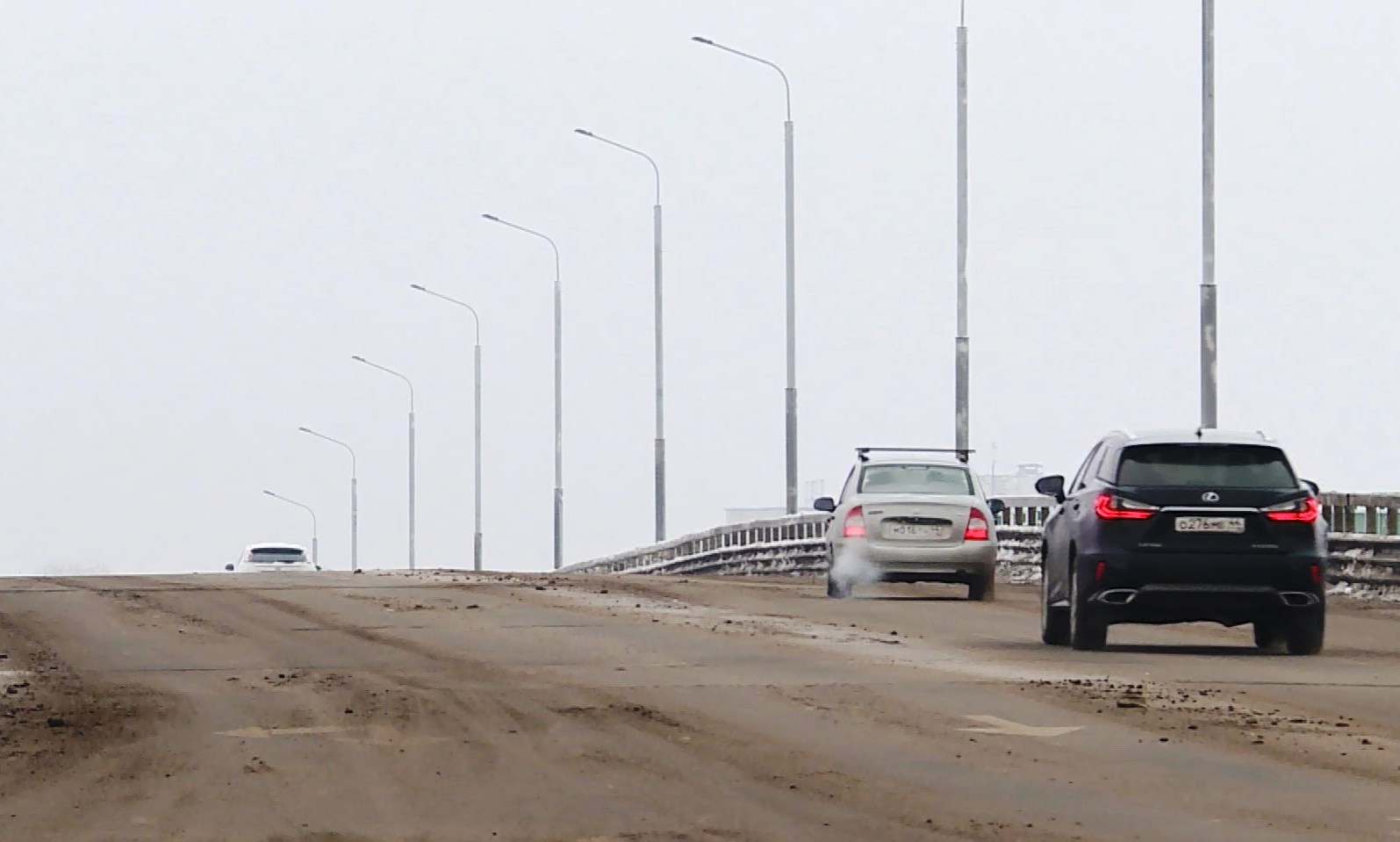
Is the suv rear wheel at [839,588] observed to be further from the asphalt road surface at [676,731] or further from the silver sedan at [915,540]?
the asphalt road surface at [676,731]

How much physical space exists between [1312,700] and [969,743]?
10.9 feet

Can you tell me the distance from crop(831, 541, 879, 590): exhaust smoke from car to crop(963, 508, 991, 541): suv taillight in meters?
0.98

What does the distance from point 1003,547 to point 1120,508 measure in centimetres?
1957

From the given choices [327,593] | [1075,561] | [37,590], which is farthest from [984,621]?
[37,590]

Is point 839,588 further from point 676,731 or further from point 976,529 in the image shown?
point 676,731

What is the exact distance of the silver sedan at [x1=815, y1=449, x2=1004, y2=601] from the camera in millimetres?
28766

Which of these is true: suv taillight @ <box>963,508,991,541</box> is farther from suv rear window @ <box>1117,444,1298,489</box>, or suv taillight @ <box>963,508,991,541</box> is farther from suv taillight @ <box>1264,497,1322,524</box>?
suv taillight @ <box>1264,497,1322,524</box>

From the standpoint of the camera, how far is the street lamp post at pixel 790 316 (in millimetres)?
52469

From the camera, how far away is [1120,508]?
63.9 ft

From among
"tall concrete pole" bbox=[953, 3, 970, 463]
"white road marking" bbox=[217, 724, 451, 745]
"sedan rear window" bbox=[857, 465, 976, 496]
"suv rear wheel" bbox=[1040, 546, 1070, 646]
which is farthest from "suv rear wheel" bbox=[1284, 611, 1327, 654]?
"tall concrete pole" bbox=[953, 3, 970, 463]

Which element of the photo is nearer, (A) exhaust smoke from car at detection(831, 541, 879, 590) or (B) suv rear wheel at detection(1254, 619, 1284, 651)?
(B) suv rear wheel at detection(1254, 619, 1284, 651)

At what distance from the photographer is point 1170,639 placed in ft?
71.7

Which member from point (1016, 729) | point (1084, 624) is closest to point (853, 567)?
point (1084, 624)

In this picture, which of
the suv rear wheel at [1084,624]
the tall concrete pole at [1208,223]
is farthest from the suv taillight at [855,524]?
the suv rear wheel at [1084,624]
